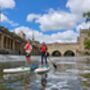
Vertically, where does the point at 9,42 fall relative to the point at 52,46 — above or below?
below

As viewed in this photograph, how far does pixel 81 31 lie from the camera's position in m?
162

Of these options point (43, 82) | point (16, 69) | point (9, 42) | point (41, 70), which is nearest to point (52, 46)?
point (9, 42)

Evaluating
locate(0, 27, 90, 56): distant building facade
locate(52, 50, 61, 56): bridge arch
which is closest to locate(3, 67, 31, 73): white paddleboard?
locate(0, 27, 90, 56): distant building facade

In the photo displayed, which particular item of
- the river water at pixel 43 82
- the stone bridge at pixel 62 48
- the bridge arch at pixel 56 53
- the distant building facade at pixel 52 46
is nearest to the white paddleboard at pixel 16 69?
the river water at pixel 43 82

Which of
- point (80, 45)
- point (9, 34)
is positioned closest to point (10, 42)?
point (9, 34)

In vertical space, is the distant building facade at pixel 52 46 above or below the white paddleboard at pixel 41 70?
above

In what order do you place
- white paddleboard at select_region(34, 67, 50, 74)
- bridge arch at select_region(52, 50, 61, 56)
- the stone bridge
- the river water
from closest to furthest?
the river water
white paddleboard at select_region(34, 67, 50, 74)
the stone bridge
bridge arch at select_region(52, 50, 61, 56)

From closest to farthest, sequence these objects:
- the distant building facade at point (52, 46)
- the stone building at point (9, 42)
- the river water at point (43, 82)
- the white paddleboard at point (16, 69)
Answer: the river water at point (43, 82), the white paddleboard at point (16, 69), the stone building at point (9, 42), the distant building facade at point (52, 46)

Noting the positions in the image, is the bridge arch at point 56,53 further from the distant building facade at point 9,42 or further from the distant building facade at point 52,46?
the distant building facade at point 9,42

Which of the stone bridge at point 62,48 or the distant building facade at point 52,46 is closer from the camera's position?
the distant building facade at point 52,46

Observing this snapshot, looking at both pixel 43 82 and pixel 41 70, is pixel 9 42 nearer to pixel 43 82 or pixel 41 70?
pixel 41 70

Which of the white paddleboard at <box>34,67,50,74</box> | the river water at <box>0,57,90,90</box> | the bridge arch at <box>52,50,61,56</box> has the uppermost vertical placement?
the bridge arch at <box>52,50,61,56</box>

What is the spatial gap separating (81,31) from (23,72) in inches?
5658

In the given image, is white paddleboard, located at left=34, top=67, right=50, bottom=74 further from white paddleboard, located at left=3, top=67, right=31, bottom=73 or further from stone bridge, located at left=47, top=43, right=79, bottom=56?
stone bridge, located at left=47, top=43, right=79, bottom=56
